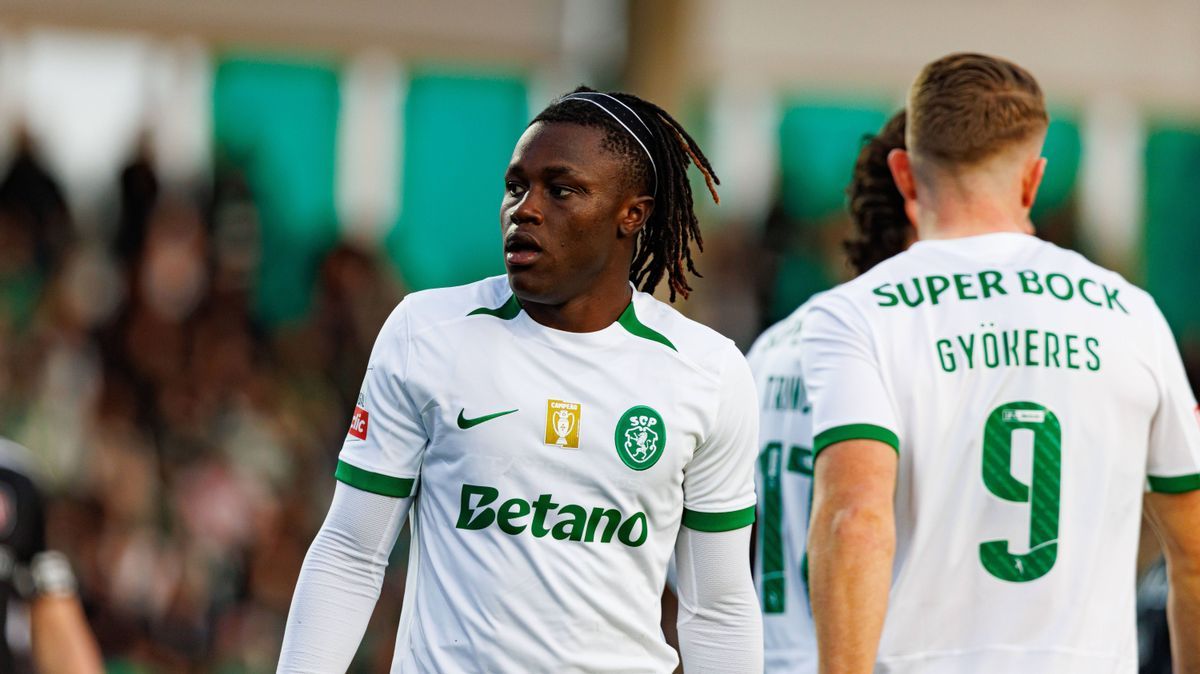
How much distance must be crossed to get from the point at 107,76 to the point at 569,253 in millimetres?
9764

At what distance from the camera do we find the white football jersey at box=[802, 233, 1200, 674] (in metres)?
3.79

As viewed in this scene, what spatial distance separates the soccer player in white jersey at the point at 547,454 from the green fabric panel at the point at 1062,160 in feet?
35.1

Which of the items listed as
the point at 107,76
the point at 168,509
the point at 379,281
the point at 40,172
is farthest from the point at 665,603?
the point at 107,76

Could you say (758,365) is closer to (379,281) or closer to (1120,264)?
(379,281)

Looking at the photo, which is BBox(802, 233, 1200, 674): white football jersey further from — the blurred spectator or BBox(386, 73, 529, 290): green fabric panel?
BBox(386, 73, 529, 290): green fabric panel

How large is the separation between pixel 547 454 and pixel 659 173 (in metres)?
0.59

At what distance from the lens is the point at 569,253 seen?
3260 millimetres

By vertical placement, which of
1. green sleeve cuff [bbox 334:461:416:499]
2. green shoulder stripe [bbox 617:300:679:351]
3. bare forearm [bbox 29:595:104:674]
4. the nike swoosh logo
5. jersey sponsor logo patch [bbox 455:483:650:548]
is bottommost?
bare forearm [bbox 29:595:104:674]

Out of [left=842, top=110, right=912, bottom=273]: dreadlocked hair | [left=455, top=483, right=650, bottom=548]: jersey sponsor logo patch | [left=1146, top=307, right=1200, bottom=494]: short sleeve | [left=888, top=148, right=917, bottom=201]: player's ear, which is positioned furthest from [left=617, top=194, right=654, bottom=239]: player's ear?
[left=842, top=110, right=912, bottom=273]: dreadlocked hair

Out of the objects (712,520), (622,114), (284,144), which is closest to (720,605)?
(712,520)

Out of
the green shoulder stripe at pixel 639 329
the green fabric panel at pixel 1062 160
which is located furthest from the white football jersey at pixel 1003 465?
the green fabric panel at pixel 1062 160

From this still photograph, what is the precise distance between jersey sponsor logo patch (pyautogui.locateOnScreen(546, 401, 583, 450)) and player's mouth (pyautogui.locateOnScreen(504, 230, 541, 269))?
0.25m

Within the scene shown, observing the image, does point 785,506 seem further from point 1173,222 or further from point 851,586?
point 1173,222

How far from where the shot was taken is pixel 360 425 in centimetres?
330
